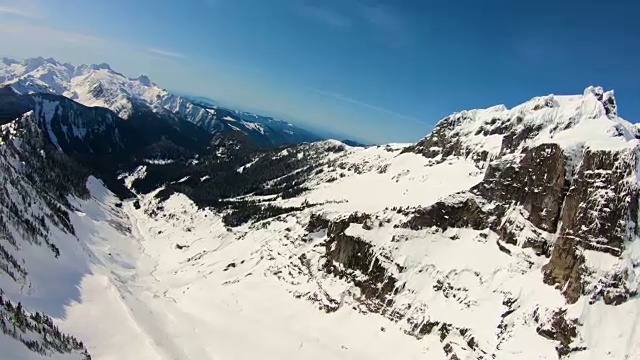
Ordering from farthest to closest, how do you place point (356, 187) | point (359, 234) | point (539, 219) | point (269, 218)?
point (356, 187) < point (269, 218) < point (359, 234) < point (539, 219)

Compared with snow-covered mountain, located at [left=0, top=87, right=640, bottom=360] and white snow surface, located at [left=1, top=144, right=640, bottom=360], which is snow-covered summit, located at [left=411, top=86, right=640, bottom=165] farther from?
white snow surface, located at [left=1, top=144, right=640, bottom=360]

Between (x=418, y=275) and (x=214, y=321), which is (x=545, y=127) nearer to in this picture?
(x=418, y=275)

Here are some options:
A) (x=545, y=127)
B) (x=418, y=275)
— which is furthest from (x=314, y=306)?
(x=545, y=127)

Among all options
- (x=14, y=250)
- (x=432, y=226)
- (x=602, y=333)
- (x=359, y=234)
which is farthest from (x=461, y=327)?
(x=14, y=250)

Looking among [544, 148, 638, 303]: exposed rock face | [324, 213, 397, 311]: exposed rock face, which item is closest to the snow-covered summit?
[544, 148, 638, 303]: exposed rock face

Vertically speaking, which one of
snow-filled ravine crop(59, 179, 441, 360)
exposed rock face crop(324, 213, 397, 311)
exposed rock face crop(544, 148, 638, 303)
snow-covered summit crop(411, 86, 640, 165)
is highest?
snow-covered summit crop(411, 86, 640, 165)

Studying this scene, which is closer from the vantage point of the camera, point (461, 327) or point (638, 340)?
point (638, 340)

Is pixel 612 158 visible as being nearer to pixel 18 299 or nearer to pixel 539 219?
pixel 539 219
